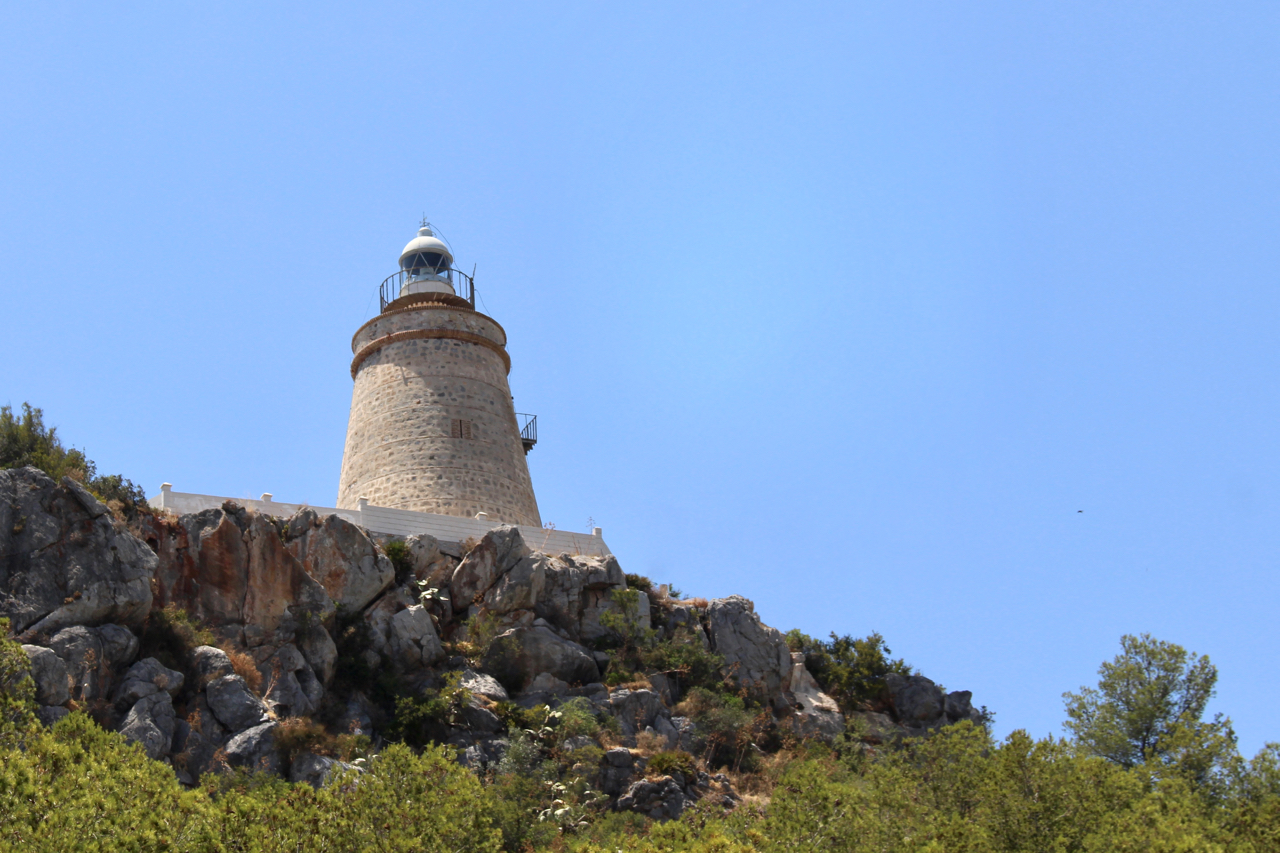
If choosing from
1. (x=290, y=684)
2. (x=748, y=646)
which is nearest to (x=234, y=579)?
(x=290, y=684)

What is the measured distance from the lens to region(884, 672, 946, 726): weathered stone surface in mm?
35125

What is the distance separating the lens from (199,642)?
2573cm

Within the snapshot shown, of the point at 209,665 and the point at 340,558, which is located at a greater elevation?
the point at 340,558

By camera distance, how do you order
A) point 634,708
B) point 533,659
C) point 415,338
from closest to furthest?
point 634,708, point 533,659, point 415,338

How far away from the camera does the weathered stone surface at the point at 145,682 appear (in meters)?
23.2

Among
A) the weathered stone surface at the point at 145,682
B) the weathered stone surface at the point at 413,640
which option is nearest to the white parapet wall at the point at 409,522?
the weathered stone surface at the point at 413,640

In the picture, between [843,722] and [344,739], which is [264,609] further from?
[843,722]

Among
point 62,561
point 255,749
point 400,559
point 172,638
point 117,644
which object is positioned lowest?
point 255,749

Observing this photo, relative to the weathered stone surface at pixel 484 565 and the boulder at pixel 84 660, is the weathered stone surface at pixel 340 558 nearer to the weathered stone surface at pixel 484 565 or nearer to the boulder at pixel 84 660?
the weathered stone surface at pixel 484 565

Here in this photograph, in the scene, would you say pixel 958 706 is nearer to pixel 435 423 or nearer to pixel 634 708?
pixel 634 708

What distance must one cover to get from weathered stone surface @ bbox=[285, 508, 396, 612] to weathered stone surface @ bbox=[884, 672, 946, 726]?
1622 cm

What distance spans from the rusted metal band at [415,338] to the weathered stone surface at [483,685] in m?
14.5

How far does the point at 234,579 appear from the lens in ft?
89.5

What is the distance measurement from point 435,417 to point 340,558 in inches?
365
